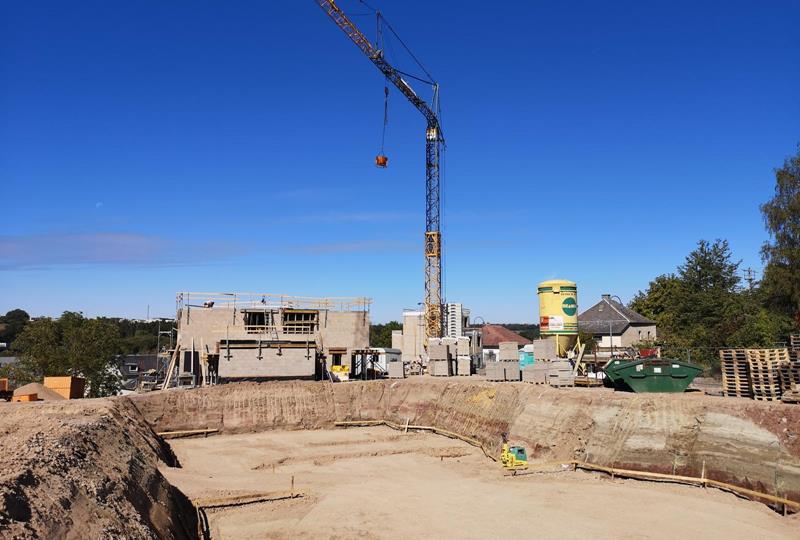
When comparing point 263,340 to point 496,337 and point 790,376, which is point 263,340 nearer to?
point 790,376

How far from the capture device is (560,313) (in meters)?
38.7

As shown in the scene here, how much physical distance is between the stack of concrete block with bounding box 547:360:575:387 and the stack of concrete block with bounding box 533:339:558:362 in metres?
3.94

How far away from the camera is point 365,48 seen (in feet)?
202

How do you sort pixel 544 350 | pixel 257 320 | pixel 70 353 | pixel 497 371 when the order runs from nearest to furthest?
pixel 497 371 → pixel 544 350 → pixel 257 320 → pixel 70 353

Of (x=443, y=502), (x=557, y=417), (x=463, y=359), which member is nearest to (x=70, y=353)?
(x=463, y=359)

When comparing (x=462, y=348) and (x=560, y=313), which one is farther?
(x=462, y=348)

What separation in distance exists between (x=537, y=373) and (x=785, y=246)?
67.6ft

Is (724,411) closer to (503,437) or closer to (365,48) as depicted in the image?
(503,437)

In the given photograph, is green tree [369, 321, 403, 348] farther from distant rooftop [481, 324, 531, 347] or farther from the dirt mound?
the dirt mound

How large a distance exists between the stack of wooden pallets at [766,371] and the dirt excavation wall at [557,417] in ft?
3.84

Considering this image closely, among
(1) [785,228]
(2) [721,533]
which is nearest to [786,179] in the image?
(1) [785,228]

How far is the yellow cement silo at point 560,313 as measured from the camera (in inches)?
1516

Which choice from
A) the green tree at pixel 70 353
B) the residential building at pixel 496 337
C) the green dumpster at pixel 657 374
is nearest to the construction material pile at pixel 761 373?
the green dumpster at pixel 657 374

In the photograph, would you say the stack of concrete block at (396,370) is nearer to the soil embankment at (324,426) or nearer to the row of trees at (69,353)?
the soil embankment at (324,426)
